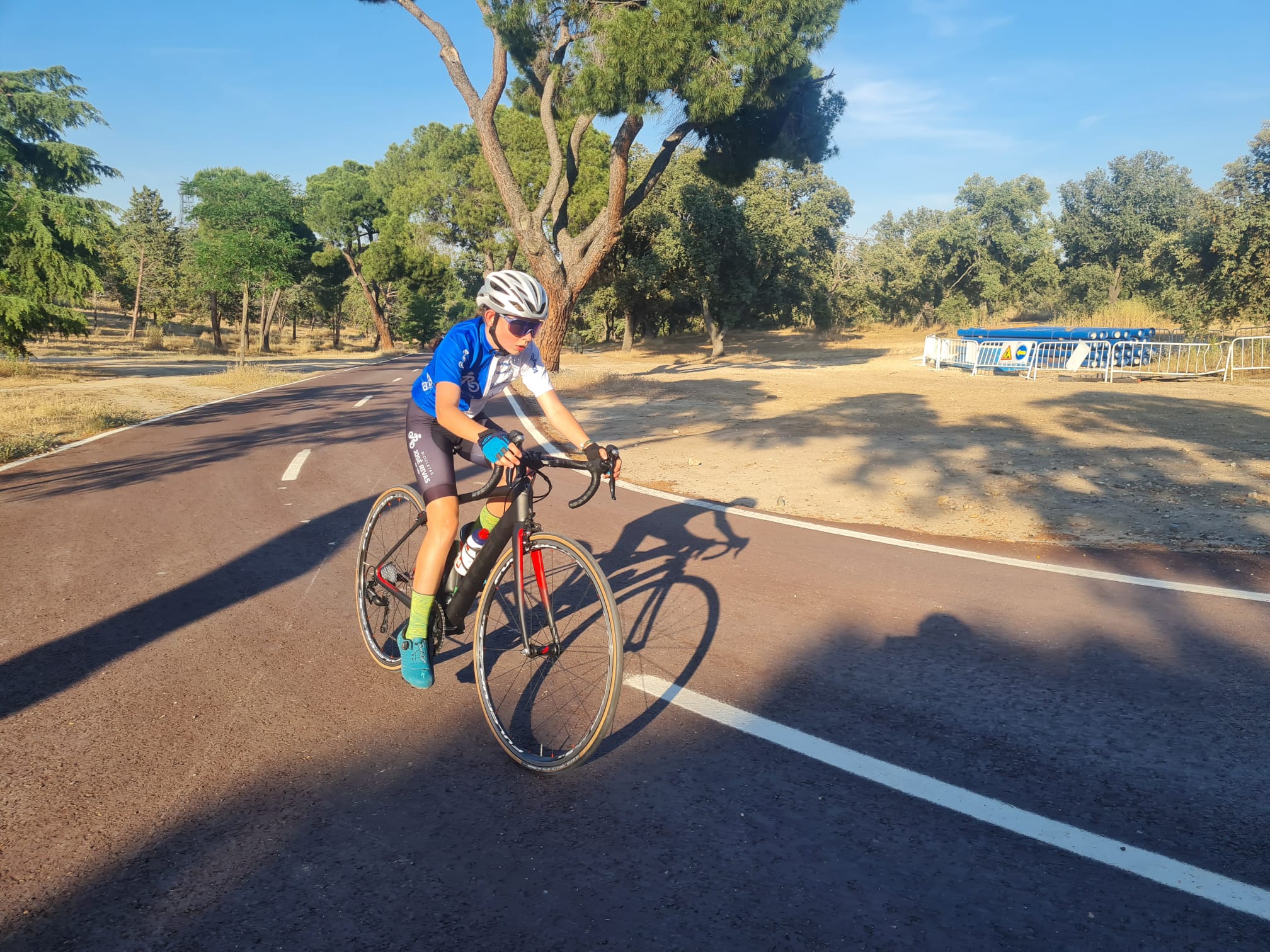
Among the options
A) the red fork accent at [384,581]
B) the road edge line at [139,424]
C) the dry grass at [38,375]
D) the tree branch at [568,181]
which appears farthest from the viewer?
the dry grass at [38,375]

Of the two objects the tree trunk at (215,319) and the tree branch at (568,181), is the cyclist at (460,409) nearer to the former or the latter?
the tree branch at (568,181)

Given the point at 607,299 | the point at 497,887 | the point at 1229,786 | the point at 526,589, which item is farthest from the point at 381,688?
the point at 607,299

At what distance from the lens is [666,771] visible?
3471 millimetres

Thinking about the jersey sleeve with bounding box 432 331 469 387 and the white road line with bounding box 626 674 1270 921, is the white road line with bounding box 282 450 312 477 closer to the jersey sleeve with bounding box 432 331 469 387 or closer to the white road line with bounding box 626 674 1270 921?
the jersey sleeve with bounding box 432 331 469 387

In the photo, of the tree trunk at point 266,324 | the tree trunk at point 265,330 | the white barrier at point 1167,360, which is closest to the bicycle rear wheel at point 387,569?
the white barrier at point 1167,360

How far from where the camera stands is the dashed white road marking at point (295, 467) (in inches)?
411

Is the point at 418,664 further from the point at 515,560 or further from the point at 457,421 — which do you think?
the point at 457,421

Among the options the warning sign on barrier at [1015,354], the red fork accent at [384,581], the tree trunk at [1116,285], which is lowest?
the red fork accent at [384,581]

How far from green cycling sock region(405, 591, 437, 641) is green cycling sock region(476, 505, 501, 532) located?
40cm

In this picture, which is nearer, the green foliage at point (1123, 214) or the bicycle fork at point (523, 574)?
the bicycle fork at point (523, 574)

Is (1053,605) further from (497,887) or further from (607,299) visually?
(607,299)

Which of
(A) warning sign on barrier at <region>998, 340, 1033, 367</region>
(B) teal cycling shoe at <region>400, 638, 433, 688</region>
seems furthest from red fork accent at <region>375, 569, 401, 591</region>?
(A) warning sign on barrier at <region>998, 340, 1033, 367</region>

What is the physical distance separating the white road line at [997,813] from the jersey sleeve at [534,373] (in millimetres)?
1567

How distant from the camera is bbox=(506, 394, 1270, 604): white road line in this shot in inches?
229
